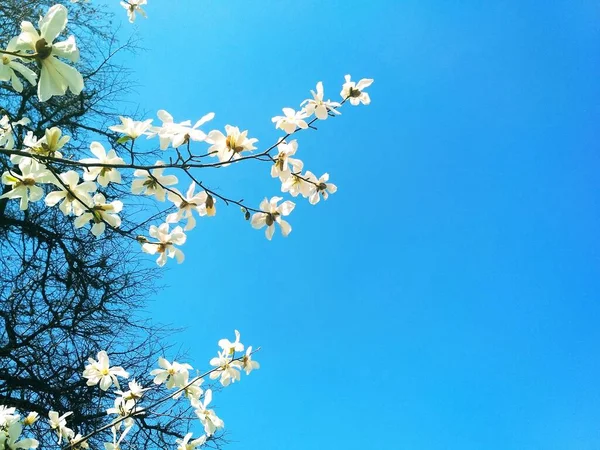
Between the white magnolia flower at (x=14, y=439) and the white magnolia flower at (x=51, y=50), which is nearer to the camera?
the white magnolia flower at (x=51, y=50)

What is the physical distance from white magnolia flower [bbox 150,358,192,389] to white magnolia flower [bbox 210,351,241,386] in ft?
0.71

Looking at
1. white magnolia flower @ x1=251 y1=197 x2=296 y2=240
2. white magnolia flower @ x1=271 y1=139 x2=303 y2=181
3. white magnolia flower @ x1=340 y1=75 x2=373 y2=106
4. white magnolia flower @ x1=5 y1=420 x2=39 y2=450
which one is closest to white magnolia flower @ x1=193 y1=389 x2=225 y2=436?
white magnolia flower @ x1=5 y1=420 x2=39 y2=450

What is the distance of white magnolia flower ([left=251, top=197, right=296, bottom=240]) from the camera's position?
5.15 ft

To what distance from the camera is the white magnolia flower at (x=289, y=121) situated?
1484 millimetres

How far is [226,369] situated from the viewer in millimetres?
2240

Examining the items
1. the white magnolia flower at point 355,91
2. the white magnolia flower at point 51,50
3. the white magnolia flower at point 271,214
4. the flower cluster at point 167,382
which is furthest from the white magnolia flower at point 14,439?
the white magnolia flower at point 355,91

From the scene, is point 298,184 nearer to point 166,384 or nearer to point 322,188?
point 322,188

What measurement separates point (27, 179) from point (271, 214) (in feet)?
2.31

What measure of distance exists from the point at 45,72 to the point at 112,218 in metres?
0.56

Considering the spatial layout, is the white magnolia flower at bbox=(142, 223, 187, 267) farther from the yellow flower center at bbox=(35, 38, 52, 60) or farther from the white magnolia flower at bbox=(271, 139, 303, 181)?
the yellow flower center at bbox=(35, 38, 52, 60)

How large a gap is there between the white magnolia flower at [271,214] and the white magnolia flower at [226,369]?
0.92 metres

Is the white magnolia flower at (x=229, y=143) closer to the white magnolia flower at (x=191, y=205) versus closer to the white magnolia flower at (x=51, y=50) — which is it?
the white magnolia flower at (x=191, y=205)

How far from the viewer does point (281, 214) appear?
1.59 meters

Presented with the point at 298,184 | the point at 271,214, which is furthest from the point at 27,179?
the point at 298,184
